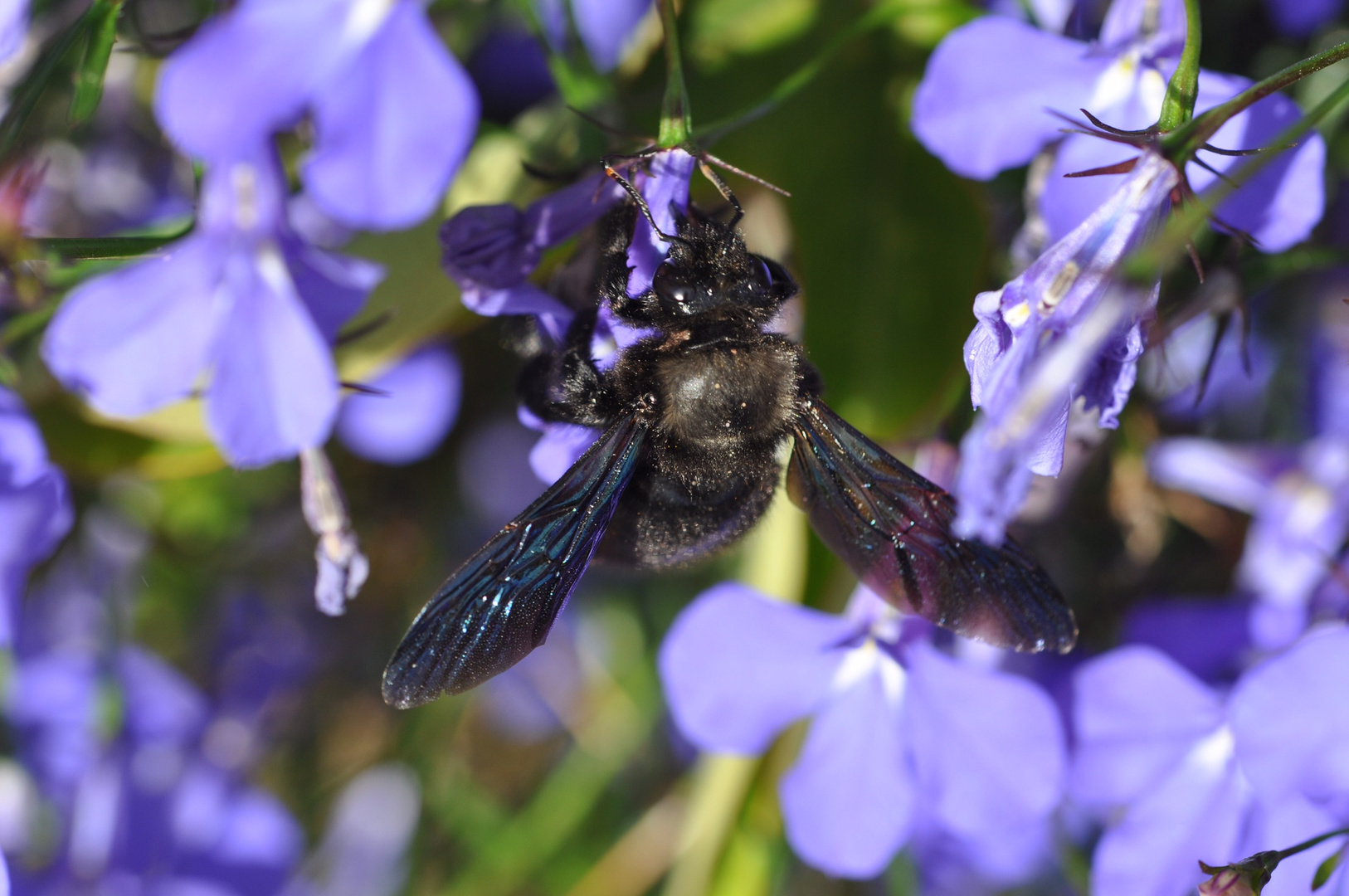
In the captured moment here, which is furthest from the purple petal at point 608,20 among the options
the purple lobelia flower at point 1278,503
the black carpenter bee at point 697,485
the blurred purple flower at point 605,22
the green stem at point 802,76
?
the purple lobelia flower at point 1278,503

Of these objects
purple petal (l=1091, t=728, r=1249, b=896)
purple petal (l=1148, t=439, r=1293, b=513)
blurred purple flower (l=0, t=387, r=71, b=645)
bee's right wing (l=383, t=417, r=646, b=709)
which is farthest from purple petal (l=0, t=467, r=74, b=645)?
purple petal (l=1148, t=439, r=1293, b=513)

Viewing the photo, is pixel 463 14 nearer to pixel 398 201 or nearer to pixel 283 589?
pixel 398 201

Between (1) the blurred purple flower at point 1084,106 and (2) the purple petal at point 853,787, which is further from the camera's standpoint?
(2) the purple petal at point 853,787

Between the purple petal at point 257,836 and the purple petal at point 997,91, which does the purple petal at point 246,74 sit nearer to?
the purple petal at point 997,91

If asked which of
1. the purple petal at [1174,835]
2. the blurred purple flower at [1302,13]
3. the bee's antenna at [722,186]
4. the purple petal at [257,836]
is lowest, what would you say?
the purple petal at [257,836]

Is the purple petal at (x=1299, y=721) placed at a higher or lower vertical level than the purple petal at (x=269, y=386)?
lower

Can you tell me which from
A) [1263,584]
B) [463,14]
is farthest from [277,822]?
[1263,584]

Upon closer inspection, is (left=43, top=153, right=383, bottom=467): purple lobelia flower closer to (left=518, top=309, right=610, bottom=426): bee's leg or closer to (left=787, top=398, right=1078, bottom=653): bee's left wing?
(left=518, top=309, right=610, bottom=426): bee's leg
